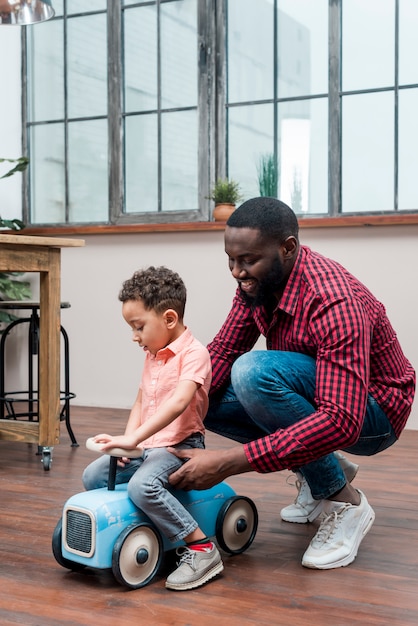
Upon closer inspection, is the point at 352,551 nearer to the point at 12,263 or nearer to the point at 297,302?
the point at 297,302

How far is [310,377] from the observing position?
5.98ft

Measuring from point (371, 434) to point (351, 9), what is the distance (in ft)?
8.91

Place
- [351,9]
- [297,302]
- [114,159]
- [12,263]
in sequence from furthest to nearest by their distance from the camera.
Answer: [114,159] < [351,9] < [12,263] < [297,302]

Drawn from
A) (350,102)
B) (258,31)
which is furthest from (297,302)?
(258,31)

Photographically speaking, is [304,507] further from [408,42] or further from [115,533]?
[408,42]

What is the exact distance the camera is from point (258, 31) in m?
4.19

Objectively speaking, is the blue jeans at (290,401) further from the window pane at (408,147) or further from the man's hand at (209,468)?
Result: the window pane at (408,147)

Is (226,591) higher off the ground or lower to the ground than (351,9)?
lower

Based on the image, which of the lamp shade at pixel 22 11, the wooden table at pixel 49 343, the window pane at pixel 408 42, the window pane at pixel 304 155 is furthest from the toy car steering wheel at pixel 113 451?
the window pane at pixel 408 42

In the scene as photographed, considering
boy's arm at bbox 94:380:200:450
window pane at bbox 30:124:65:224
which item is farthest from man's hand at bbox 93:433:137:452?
window pane at bbox 30:124:65:224

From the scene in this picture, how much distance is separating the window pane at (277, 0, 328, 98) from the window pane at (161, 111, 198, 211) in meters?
0.53

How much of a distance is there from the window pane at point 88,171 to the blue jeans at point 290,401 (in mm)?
2853

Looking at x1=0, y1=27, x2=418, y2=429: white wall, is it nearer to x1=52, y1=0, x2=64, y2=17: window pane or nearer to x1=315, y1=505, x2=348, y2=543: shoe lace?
x1=52, y1=0, x2=64, y2=17: window pane

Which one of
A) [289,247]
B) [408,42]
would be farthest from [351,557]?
[408,42]
